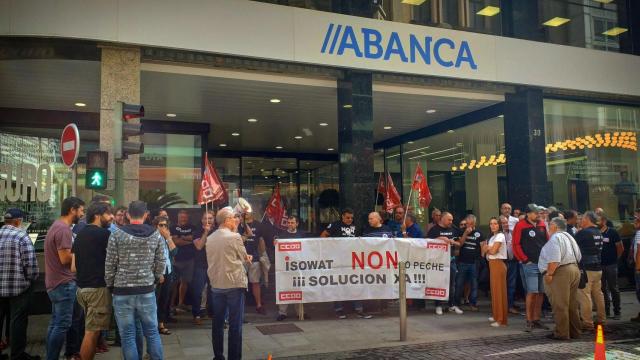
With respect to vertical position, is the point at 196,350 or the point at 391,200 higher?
the point at 391,200

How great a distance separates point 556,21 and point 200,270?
11.9 meters

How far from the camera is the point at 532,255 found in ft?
29.3

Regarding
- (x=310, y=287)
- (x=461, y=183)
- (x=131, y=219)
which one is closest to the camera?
(x=131, y=219)

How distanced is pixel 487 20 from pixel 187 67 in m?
8.25

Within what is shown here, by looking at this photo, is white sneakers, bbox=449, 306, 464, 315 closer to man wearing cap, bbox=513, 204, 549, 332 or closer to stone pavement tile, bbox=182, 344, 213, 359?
man wearing cap, bbox=513, 204, 549, 332

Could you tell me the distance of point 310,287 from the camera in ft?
29.9

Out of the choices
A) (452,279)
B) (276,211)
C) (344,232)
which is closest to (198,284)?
(344,232)

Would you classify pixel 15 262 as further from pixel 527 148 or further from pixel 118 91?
pixel 527 148

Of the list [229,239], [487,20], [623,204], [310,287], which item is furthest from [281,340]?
[623,204]

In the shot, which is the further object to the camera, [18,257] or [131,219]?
[18,257]

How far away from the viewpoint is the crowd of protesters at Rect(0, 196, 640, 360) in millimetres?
5461

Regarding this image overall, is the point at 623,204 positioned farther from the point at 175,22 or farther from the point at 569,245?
the point at 175,22

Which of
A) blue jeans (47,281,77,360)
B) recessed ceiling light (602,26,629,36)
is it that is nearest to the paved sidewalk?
blue jeans (47,281,77,360)

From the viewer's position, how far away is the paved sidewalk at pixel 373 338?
7.14 m
